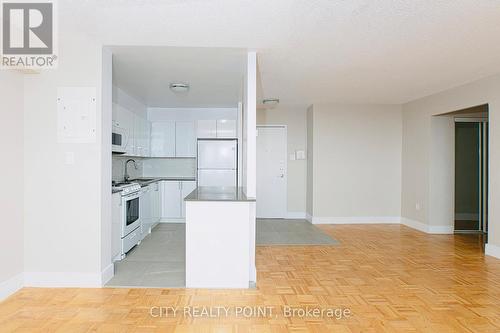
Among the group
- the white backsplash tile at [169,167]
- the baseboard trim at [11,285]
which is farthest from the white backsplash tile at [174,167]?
the baseboard trim at [11,285]

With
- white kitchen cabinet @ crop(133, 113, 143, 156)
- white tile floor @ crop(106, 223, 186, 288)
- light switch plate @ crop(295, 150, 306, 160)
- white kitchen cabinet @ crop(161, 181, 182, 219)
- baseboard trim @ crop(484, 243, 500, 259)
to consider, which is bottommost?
white tile floor @ crop(106, 223, 186, 288)

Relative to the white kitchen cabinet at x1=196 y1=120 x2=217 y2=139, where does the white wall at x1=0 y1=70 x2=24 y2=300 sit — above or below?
below

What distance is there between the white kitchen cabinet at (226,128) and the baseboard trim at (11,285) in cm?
454

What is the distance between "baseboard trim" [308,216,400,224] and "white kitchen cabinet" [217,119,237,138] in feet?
7.99

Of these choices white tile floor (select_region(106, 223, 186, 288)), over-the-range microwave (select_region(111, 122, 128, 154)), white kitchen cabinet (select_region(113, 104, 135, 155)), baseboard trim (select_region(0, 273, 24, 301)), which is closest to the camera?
baseboard trim (select_region(0, 273, 24, 301))

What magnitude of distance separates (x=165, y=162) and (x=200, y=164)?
1065mm

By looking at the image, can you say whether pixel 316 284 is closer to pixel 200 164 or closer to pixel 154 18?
pixel 154 18

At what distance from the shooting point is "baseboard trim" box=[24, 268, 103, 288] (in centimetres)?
338

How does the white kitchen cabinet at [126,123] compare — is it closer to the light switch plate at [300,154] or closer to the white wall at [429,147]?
the light switch plate at [300,154]

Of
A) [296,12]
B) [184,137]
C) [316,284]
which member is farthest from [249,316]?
[184,137]

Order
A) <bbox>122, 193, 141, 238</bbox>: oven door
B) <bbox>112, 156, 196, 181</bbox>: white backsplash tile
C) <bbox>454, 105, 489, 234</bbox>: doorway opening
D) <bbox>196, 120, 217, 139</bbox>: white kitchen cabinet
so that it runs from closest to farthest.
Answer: <bbox>122, 193, 141, 238</bbox>: oven door → <bbox>454, 105, 489, 234</bbox>: doorway opening → <bbox>196, 120, 217, 139</bbox>: white kitchen cabinet → <bbox>112, 156, 196, 181</bbox>: white backsplash tile

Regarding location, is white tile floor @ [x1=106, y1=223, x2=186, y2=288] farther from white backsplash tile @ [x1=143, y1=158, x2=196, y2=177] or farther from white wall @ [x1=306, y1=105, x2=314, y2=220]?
white wall @ [x1=306, y1=105, x2=314, y2=220]

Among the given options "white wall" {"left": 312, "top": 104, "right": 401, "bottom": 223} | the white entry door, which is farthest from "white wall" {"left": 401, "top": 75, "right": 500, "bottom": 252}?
the white entry door

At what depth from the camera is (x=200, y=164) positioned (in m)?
7.10
